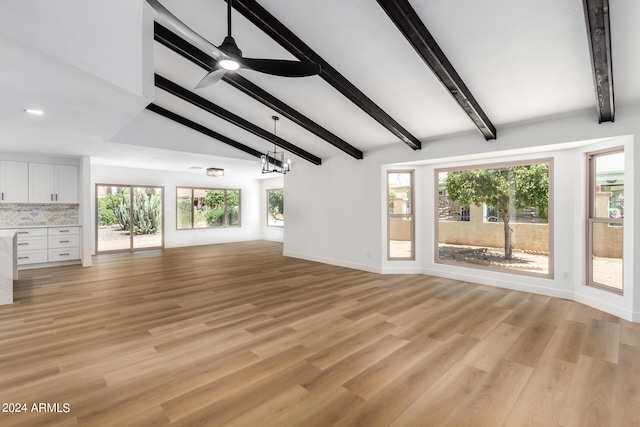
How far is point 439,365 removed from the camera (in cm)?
258

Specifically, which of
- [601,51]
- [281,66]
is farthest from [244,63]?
[601,51]

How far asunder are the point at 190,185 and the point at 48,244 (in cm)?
416

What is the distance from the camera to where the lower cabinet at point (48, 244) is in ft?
20.8

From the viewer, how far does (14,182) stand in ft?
21.0

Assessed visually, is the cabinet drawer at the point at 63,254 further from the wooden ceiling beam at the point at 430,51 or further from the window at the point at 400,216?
the wooden ceiling beam at the point at 430,51

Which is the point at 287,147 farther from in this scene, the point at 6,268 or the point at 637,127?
the point at 637,127

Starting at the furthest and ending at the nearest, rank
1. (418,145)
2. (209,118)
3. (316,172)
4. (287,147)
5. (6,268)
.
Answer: (316,172), (287,147), (209,118), (418,145), (6,268)

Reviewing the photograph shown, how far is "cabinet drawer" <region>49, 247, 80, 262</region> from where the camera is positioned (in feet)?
21.9

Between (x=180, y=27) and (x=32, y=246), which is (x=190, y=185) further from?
(x=180, y=27)

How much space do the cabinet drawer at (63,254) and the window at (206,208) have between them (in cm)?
315

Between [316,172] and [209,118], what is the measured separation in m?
2.74

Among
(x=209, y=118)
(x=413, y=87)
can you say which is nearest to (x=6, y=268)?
(x=209, y=118)

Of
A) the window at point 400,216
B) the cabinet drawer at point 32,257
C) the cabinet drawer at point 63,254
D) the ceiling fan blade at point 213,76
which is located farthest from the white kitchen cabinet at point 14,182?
the window at point 400,216

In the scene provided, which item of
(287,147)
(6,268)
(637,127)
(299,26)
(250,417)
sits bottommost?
(250,417)
